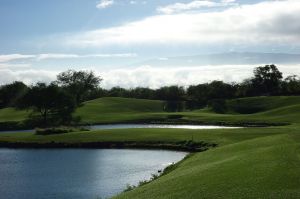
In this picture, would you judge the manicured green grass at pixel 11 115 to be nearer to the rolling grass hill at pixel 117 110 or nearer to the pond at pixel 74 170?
the rolling grass hill at pixel 117 110

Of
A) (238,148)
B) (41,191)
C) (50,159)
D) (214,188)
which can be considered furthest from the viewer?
(50,159)

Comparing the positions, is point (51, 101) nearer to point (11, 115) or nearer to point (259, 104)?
point (11, 115)

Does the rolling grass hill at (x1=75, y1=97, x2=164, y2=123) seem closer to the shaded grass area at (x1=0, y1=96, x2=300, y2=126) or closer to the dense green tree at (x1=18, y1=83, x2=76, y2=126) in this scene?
the shaded grass area at (x1=0, y1=96, x2=300, y2=126)

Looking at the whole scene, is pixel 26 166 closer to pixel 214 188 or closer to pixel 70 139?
pixel 70 139

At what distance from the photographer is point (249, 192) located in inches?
1083

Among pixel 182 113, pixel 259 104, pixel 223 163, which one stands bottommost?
pixel 223 163

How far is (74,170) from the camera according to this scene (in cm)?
5709

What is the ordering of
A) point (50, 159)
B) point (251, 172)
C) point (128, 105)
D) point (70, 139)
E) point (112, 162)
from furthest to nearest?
point (128, 105)
point (70, 139)
point (50, 159)
point (112, 162)
point (251, 172)

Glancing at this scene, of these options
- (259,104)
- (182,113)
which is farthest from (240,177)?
(259,104)

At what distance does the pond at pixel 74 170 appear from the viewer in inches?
1752

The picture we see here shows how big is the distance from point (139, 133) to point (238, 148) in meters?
40.0

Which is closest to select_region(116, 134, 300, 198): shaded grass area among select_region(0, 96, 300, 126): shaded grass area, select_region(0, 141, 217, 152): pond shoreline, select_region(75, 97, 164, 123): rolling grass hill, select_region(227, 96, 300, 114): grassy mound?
→ select_region(0, 141, 217, 152): pond shoreline

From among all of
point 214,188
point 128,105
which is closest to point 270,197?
point 214,188

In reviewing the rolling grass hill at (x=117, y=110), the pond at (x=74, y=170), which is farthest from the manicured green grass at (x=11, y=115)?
the pond at (x=74, y=170)
